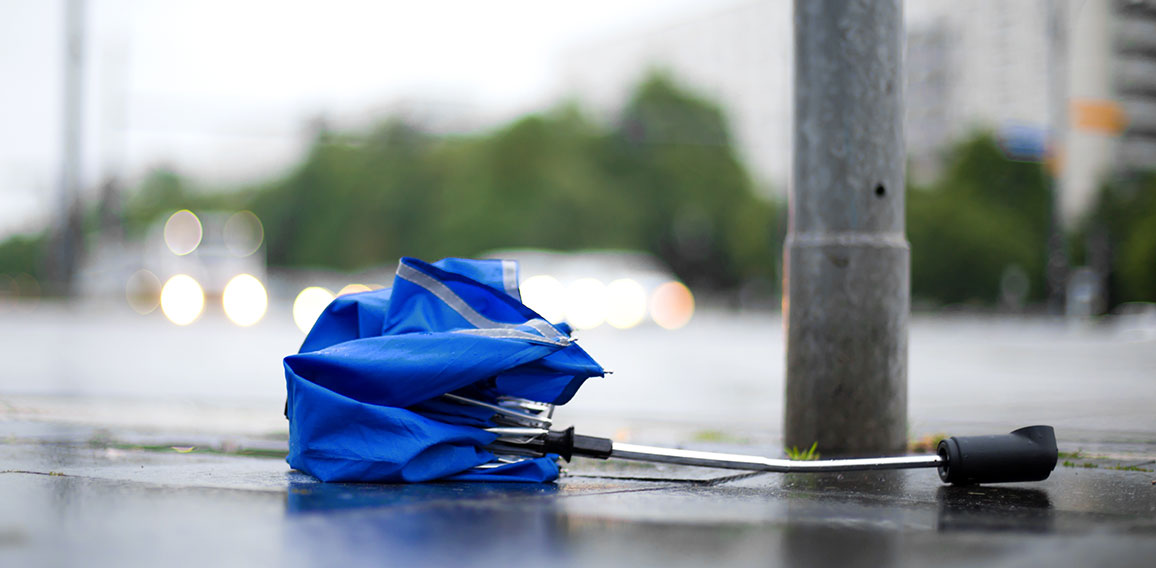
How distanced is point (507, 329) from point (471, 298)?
0.31 m

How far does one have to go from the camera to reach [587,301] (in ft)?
85.7

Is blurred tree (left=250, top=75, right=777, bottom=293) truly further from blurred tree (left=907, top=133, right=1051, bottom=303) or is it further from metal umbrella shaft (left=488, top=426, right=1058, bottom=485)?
metal umbrella shaft (left=488, top=426, right=1058, bottom=485)

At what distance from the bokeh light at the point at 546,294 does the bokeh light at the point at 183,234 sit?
26.9m

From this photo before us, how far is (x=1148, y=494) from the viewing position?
3971 millimetres

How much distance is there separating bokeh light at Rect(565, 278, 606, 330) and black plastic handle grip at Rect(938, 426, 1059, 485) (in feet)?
69.9

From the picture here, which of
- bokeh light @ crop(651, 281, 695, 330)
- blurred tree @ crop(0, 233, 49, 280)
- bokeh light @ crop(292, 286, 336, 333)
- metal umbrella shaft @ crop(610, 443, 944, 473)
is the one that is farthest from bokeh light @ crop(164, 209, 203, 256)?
blurred tree @ crop(0, 233, 49, 280)

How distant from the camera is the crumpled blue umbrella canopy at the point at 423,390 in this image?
387 cm

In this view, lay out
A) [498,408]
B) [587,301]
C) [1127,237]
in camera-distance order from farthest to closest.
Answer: [1127,237] < [587,301] < [498,408]

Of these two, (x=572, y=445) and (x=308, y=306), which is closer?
(x=572, y=445)

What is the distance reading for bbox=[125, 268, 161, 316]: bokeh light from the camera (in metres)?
31.6

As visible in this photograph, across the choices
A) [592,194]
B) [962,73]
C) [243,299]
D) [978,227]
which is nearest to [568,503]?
[243,299]

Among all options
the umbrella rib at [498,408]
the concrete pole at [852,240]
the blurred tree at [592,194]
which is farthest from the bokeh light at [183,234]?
the umbrella rib at [498,408]

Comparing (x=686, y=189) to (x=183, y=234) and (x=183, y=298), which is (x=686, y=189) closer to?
(x=183, y=234)

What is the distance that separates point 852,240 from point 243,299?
25.9 metres
